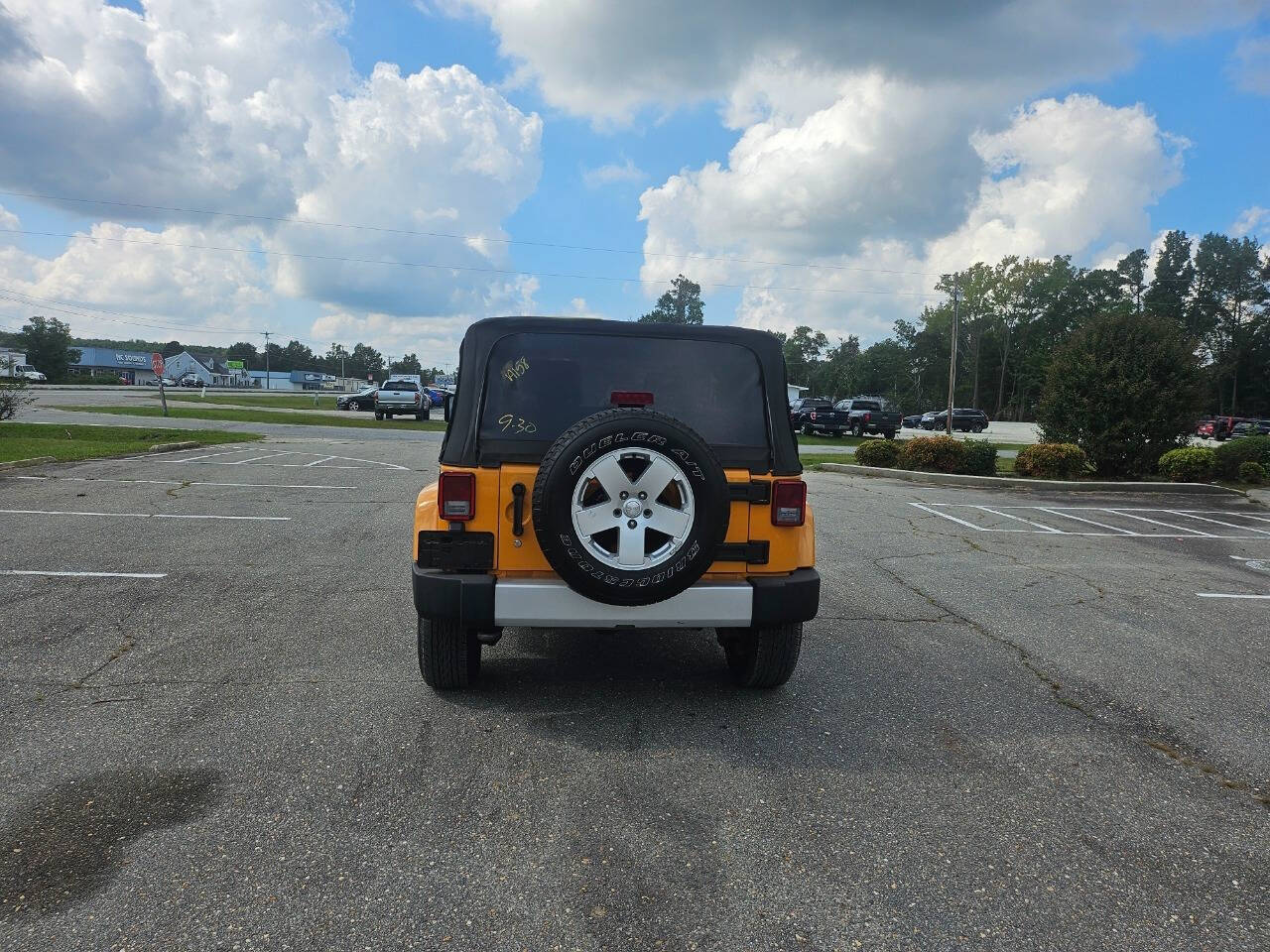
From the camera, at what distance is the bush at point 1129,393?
15.9 metres

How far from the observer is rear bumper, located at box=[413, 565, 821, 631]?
3504 mm

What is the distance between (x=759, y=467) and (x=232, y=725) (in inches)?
108

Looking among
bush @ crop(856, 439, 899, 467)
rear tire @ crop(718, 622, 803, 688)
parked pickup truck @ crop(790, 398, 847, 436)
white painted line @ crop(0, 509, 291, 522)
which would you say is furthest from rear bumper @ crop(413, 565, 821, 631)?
parked pickup truck @ crop(790, 398, 847, 436)

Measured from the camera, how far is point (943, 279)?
86.6 meters

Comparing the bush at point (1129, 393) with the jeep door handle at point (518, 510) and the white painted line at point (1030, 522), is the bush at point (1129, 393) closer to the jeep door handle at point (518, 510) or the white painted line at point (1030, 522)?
the white painted line at point (1030, 522)

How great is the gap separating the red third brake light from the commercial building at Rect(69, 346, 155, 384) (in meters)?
140

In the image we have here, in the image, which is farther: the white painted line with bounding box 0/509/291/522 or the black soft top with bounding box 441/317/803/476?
the white painted line with bounding box 0/509/291/522

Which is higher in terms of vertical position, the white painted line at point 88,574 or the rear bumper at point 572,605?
the rear bumper at point 572,605

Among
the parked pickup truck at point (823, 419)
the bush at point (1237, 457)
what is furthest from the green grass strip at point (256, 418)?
the bush at point (1237, 457)

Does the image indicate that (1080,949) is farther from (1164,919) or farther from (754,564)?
(754,564)

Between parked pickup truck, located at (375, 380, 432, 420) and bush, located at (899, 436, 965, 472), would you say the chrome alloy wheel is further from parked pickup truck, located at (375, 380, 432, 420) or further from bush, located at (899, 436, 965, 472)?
parked pickup truck, located at (375, 380, 432, 420)

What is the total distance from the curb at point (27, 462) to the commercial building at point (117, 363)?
127616mm

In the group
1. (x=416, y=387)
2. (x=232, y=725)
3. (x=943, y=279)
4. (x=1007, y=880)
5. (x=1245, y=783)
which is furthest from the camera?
(x=943, y=279)

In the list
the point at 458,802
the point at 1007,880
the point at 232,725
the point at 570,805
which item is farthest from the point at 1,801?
the point at 1007,880
